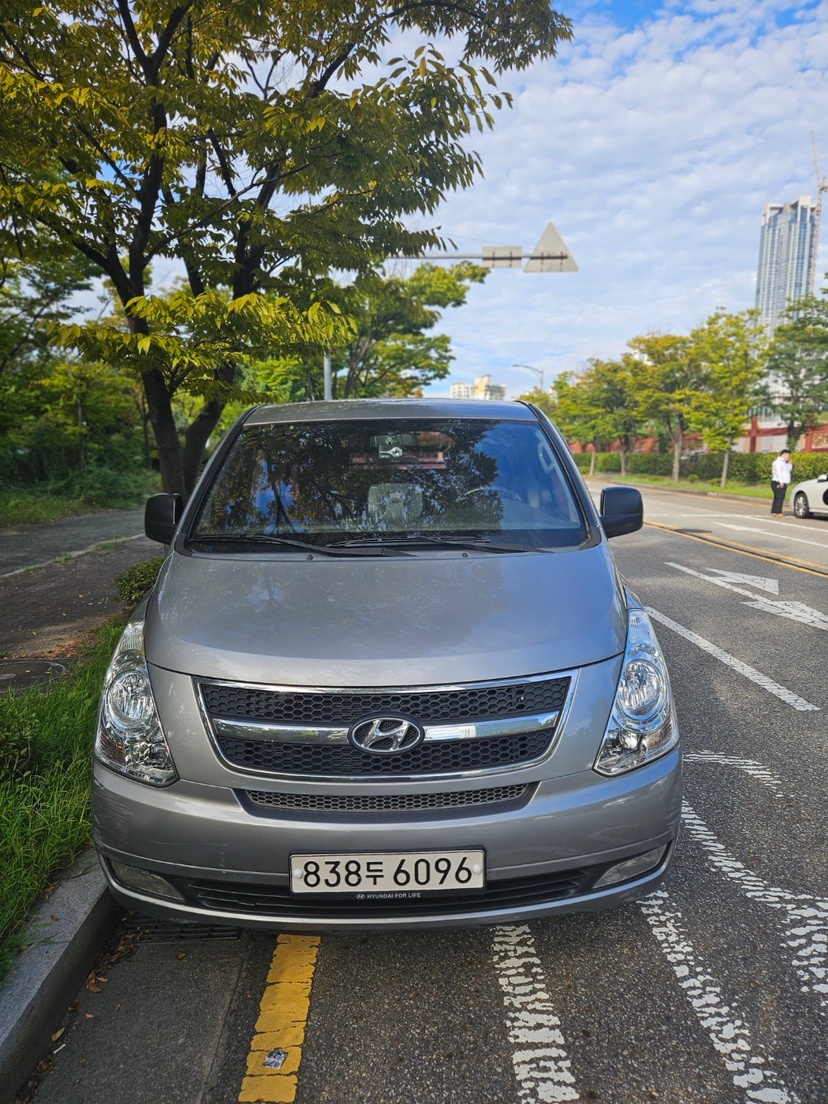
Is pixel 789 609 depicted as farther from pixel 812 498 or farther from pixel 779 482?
pixel 779 482

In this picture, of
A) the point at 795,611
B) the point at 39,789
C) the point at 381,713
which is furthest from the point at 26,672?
the point at 795,611

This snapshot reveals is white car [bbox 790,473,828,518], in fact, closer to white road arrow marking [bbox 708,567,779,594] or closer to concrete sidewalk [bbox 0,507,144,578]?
white road arrow marking [bbox 708,567,779,594]

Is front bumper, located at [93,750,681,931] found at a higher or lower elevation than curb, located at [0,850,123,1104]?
higher

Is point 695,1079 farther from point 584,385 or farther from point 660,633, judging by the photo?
point 584,385

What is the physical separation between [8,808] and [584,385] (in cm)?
5534

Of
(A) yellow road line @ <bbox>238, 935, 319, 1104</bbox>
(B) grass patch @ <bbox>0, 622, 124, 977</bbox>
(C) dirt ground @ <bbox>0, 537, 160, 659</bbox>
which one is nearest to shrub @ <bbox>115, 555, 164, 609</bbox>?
(C) dirt ground @ <bbox>0, 537, 160, 659</bbox>

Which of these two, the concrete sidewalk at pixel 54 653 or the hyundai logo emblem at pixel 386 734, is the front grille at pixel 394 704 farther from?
the concrete sidewalk at pixel 54 653

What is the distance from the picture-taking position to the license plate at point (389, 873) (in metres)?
2.07

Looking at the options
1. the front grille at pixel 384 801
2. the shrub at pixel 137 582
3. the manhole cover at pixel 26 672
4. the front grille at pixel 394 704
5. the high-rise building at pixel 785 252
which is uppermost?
the high-rise building at pixel 785 252

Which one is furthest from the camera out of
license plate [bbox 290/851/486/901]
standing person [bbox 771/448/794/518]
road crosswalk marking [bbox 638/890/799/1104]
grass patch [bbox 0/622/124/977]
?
standing person [bbox 771/448/794/518]

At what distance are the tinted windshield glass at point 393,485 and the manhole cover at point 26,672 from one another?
2319mm

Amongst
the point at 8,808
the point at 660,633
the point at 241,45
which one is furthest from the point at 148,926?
the point at 241,45

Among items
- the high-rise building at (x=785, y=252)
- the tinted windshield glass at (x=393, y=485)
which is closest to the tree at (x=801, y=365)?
the tinted windshield glass at (x=393, y=485)

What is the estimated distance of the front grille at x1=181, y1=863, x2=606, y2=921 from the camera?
2113 mm
